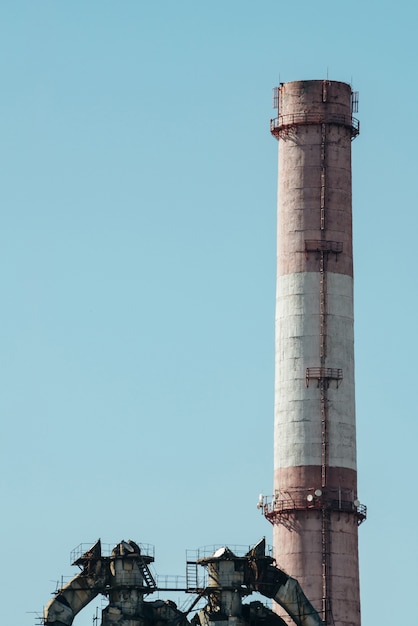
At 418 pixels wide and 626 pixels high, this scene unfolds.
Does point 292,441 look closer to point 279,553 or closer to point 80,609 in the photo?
point 279,553

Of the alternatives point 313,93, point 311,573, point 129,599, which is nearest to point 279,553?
point 311,573

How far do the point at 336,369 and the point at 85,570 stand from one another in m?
21.6

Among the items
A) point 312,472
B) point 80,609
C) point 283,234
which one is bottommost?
point 80,609

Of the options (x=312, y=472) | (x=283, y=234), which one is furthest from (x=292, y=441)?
(x=283, y=234)

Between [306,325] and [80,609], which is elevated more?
[306,325]

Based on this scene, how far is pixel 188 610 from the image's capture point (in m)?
163

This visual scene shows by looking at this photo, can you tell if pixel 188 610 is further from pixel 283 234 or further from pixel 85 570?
pixel 283 234

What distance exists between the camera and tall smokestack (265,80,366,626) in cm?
17125

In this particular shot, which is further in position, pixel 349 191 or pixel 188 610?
pixel 349 191

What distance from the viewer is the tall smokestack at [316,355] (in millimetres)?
171250

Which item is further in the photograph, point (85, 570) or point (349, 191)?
point (349, 191)

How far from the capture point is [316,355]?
174m

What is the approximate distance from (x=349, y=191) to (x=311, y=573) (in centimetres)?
2449

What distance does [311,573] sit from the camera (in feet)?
561
